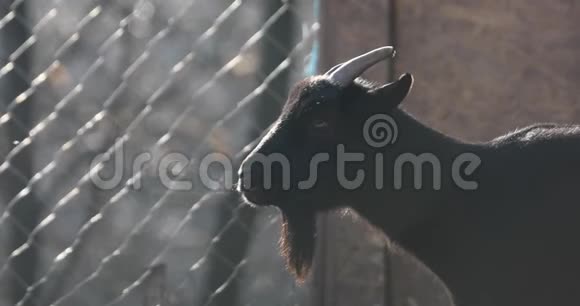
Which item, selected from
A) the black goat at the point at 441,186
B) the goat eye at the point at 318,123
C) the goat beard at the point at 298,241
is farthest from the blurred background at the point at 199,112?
the goat eye at the point at 318,123

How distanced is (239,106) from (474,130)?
2.54ft

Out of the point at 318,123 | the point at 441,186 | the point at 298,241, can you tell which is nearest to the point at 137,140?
the point at 298,241

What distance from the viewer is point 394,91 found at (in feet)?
9.11

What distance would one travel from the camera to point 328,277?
3.55 meters

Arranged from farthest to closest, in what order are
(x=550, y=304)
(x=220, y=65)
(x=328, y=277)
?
(x=220, y=65), (x=328, y=277), (x=550, y=304)

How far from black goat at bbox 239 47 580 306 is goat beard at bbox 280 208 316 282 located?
0.14 ft

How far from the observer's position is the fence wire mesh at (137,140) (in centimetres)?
375

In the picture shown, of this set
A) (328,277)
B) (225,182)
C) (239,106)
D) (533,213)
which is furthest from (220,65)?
(533,213)

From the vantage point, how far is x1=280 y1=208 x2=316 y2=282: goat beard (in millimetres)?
2988

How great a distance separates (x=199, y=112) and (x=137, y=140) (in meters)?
0.24

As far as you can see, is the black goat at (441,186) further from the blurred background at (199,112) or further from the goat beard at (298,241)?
the blurred background at (199,112)

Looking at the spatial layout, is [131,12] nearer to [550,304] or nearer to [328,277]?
[328,277]

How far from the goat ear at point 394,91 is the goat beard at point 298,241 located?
1.23ft

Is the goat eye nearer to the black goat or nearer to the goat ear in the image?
the black goat
